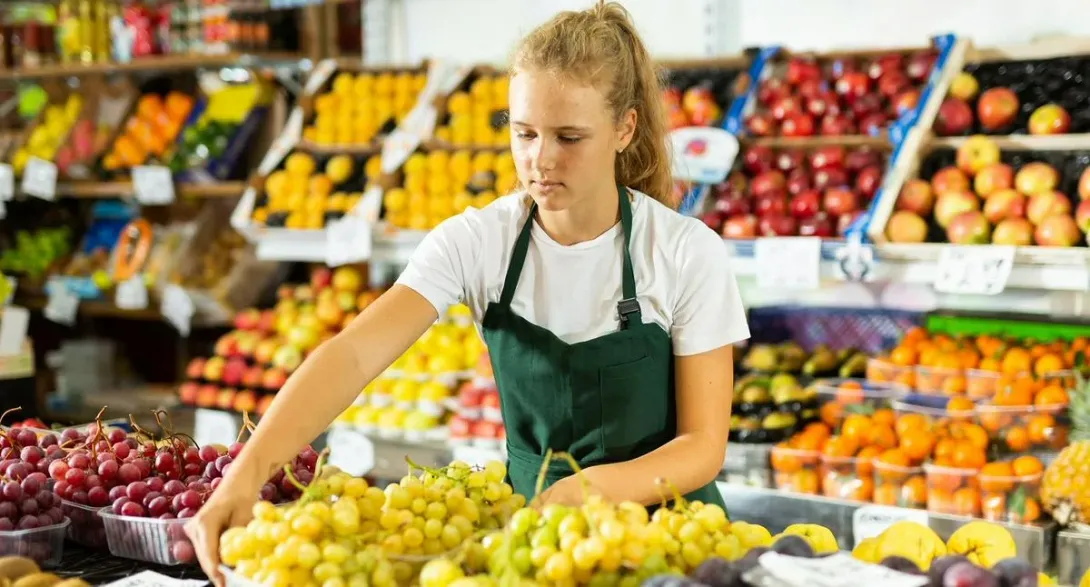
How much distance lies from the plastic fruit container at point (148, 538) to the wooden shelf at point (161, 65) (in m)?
3.30

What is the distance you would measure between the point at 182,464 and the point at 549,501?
0.80m

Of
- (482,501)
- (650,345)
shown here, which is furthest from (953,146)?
(482,501)

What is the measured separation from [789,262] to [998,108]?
820 millimetres

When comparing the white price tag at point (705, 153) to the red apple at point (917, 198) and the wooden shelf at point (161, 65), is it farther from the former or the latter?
the wooden shelf at point (161, 65)

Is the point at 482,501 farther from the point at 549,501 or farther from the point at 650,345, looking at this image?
the point at 650,345

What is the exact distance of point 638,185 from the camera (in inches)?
92.4

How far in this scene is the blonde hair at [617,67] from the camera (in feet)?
6.46

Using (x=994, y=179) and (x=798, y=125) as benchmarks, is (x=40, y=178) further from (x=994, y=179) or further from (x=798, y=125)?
(x=994, y=179)

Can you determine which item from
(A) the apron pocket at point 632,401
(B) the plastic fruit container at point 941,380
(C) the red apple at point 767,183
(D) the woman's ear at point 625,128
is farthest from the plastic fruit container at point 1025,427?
(D) the woman's ear at point 625,128

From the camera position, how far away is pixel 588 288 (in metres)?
2.20

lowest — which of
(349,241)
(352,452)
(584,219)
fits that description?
(352,452)

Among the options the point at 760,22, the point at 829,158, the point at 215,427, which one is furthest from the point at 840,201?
the point at 215,427

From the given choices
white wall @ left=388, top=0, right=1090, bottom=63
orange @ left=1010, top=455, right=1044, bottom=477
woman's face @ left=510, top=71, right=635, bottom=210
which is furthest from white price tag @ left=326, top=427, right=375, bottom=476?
woman's face @ left=510, top=71, right=635, bottom=210

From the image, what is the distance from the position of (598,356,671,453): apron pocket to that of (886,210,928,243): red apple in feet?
4.66
